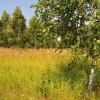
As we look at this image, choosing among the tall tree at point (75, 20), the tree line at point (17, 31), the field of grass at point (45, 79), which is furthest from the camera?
the tree line at point (17, 31)

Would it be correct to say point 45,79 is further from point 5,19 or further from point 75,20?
point 5,19

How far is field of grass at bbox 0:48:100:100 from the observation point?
937cm

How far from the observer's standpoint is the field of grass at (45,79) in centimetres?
937

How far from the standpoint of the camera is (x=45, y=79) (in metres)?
9.95

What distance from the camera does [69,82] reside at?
982cm

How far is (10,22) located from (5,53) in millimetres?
42481

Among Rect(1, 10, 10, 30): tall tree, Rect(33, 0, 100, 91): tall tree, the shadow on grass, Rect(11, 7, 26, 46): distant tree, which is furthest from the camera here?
Rect(1, 10, 10, 30): tall tree

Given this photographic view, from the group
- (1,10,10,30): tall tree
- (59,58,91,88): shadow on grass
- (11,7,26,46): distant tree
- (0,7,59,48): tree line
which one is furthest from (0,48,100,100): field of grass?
(1,10,10,30): tall tree

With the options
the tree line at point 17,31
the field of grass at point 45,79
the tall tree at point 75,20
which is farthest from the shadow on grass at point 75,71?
the tree line at point 17,31

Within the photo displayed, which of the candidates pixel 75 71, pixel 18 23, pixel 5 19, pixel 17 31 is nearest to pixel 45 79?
A: pixel 75 71

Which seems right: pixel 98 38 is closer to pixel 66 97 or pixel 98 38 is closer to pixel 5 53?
pixel 66 97

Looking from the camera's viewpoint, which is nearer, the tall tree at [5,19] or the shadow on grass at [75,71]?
the shadow on grass at [75,71]

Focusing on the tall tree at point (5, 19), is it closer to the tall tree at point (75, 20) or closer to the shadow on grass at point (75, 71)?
the shadow on grass at point (75, 71)

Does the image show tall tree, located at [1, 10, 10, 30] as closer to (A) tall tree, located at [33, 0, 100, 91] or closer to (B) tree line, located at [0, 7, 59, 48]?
(B) tree line, located at [0, 7, 59, 48]
